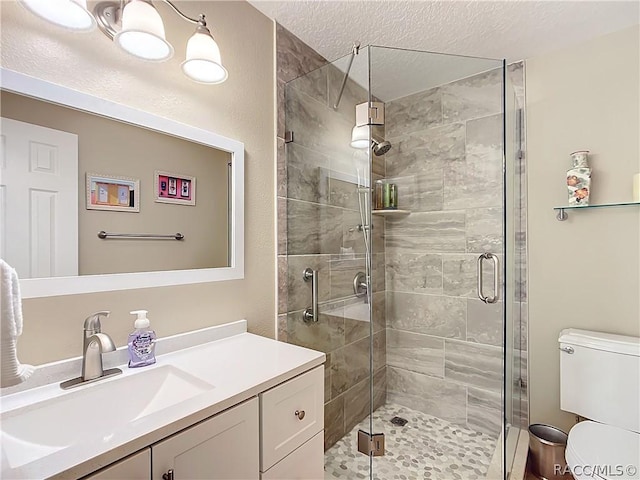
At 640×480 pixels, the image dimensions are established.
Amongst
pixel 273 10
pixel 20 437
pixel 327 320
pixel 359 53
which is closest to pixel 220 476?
pixel 20 437

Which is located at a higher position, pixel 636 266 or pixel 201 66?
pixel 201 66

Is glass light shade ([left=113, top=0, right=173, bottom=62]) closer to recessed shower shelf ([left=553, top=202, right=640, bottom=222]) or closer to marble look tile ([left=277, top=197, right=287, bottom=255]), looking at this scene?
marble look tile ([left=277, top=197, right=287, bottom=255])

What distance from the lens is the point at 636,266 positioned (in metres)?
1.75

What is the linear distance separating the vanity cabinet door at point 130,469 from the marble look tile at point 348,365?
1.15m

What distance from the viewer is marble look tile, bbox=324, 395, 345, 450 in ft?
5.88

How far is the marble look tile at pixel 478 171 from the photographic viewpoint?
2021mm

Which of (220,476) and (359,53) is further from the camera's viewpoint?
(359,53)

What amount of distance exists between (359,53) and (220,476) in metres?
1.78

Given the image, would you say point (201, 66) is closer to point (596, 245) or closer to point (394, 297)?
point (394, 297)

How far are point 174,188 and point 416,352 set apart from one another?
1.96 meters

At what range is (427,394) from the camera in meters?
2.33

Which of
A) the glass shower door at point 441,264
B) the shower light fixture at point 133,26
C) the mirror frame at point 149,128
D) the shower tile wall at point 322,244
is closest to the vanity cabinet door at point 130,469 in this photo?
the mirror frame at point 149,128

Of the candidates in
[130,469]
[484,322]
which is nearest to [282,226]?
[130,469]

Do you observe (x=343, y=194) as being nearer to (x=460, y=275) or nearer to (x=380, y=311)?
(x=380, y=311)
